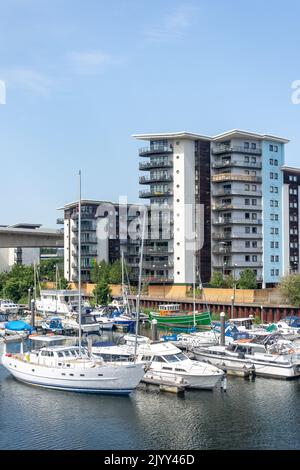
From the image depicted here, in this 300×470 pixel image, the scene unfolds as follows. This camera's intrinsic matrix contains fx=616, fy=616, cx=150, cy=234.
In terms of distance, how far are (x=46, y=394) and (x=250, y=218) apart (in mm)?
55799

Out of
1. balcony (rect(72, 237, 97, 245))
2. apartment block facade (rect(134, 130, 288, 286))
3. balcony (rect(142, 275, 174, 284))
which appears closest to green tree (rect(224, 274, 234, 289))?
apartment block facade (rect(134, 130, 288, 286))

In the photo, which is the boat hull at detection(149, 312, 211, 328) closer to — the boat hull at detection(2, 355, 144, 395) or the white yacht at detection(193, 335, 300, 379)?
the white yacht at detection(193, 335, 300, 379)

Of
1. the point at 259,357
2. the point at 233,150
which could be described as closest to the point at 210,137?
the point at 233,150

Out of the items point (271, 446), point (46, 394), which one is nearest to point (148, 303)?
point (46, 394)

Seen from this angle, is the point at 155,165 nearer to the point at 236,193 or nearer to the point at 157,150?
the point at 157,150

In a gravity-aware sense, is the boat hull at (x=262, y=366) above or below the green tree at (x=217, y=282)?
below

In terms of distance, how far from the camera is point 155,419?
34.1m

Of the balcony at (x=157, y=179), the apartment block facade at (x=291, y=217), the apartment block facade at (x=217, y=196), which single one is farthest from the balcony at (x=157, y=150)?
the apartment block facade at (x=291, y=217)

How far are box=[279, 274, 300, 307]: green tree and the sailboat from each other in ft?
110

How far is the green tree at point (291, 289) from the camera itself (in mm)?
70250

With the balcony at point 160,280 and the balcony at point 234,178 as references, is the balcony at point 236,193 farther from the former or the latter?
the balcony at point 160,280

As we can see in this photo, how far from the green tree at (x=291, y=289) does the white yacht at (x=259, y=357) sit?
2117cm

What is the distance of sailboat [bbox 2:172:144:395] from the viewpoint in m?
39.3

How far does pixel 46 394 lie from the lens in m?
40.2
